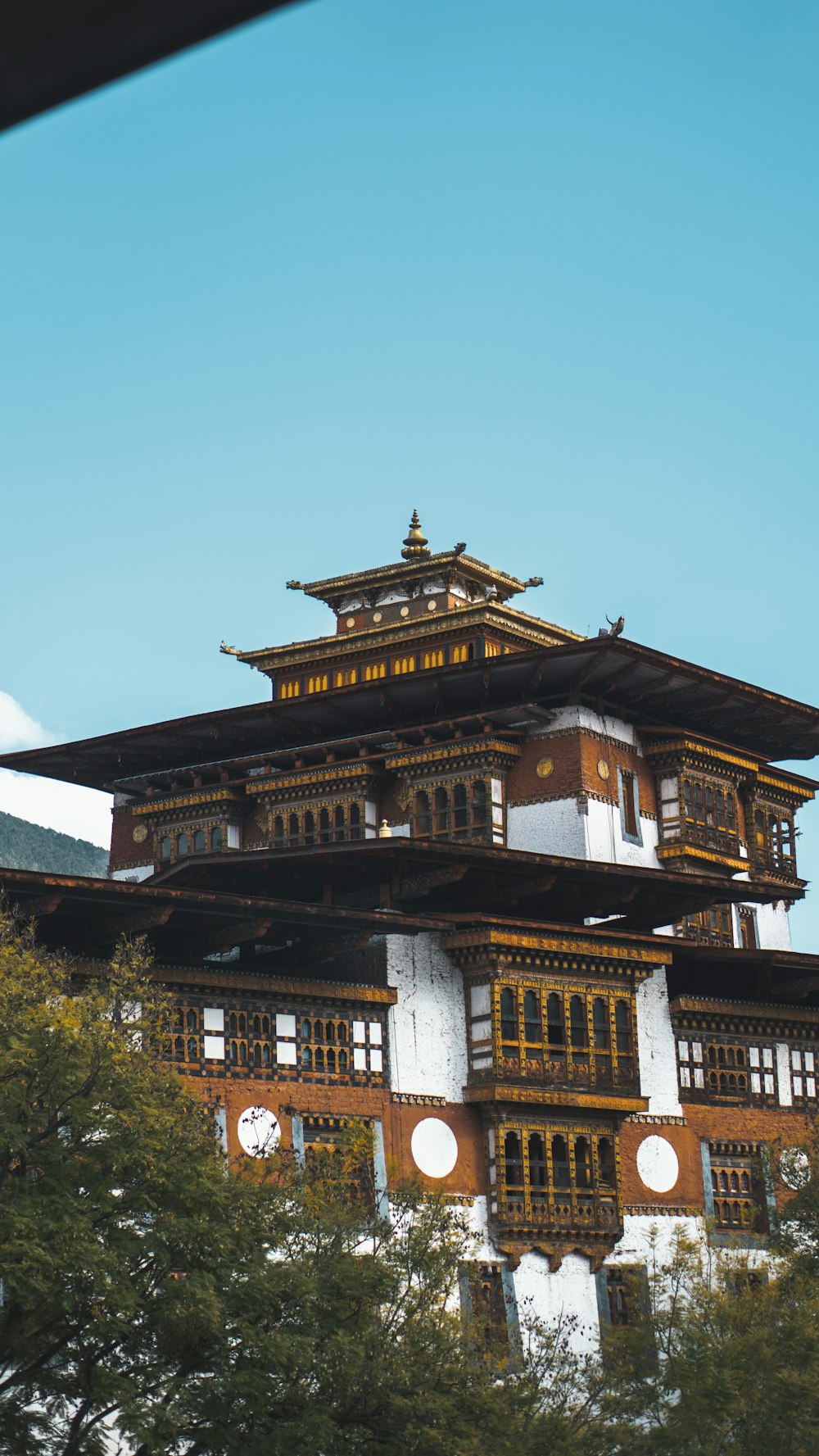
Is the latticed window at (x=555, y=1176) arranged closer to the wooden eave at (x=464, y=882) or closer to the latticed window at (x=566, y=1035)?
the latticed window at (x=566, y=1035)

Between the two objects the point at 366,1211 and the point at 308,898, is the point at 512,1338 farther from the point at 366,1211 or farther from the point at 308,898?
the point at 308,898

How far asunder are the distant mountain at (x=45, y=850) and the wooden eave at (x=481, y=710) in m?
81.1

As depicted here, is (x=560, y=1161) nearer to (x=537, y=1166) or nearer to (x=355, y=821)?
(x=537, y=1166)

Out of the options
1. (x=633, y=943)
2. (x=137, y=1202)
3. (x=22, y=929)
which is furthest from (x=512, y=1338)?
(x=137, y=1202)

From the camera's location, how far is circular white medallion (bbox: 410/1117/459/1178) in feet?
109

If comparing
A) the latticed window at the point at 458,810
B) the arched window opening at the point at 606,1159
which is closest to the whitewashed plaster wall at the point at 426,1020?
the arched window opening at the point at 606,1159

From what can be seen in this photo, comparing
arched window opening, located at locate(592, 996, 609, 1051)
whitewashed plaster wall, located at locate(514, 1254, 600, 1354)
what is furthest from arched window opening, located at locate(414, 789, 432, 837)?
whitewashed plaster wall, located at locate(514, 1254, 600, 1354)

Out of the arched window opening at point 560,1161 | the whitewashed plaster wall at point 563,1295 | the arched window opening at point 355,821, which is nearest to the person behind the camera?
the whitewashed plaster wall at point 563,1295

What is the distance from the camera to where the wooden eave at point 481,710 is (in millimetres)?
44722

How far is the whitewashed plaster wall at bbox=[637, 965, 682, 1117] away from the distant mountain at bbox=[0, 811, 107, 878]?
97019mm

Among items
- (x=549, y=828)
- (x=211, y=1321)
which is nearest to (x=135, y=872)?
(x=549, y=828)

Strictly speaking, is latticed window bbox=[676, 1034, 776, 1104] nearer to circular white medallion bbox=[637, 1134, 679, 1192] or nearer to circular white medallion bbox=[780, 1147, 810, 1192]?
circular white medallion bbox=[637, 1134, 679, 1192]

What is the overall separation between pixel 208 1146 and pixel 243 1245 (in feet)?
5.77

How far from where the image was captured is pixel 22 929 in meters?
29.1
